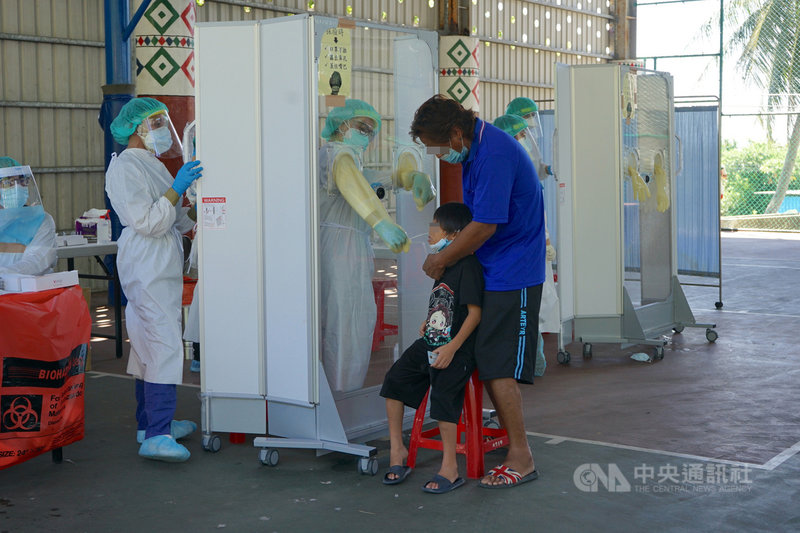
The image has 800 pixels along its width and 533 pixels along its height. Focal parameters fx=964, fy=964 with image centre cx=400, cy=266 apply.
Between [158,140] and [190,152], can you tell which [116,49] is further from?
[158,140]

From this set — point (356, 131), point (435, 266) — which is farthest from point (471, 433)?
point (356, 131)

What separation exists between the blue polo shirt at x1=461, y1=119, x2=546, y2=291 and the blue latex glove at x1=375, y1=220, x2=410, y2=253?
37 centimetres

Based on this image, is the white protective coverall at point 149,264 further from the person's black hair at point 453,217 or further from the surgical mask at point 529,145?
the surgical mask at point 529,145

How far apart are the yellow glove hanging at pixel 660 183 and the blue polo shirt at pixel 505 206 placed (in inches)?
143

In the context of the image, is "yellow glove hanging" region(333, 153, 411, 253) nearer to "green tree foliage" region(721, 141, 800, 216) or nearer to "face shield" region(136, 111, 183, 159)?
"face shield" region(136, 111, 183, 159)

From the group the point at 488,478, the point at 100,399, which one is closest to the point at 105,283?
the point at 100,399

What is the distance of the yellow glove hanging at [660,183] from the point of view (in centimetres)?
748

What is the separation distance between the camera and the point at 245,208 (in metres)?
Answer: 4.55

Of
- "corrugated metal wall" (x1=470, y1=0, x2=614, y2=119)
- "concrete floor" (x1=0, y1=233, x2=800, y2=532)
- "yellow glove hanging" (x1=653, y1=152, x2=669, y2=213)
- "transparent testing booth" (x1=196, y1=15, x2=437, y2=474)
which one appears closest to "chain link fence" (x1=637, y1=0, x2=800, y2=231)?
"corrugated metal wall" (x1=470, y1=0, x2=614, y2=119)

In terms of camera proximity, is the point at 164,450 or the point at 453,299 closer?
the point at 453,299

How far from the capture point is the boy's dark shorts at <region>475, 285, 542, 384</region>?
4.04 meters

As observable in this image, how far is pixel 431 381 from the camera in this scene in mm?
4137

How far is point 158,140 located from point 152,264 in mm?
623

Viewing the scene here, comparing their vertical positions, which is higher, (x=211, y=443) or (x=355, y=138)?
(x=355, y=138)
